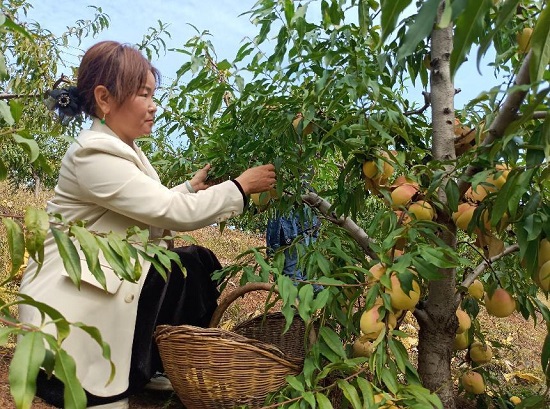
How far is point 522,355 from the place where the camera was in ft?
9.93

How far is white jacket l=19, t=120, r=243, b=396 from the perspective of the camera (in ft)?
4.97

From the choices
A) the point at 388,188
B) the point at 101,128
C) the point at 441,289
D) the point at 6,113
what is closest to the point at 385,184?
the point at 388,188

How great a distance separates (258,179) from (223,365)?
Result: 1.48 ft

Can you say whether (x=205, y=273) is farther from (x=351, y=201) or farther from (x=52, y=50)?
(x=52, y=50)

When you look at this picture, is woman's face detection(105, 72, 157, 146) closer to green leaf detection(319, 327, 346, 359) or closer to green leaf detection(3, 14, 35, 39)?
green leaf detection(319, 327, 346, 359)

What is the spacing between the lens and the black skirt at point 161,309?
159 cm

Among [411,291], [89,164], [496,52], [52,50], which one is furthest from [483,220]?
[52,50]

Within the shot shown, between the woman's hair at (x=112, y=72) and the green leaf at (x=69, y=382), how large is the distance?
3.98 ft

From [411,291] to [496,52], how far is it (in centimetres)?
64

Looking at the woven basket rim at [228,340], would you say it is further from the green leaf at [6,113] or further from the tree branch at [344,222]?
the green leaf at [6,113]

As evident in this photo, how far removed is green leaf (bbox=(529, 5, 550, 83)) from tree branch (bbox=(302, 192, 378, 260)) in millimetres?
1069

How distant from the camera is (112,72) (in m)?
1.66

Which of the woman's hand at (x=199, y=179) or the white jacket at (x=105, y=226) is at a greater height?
the woman's hand at (x=199, y=179)

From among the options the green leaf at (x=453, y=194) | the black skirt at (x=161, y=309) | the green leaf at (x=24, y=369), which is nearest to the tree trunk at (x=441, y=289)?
the green leaf at (x=453, y=194)
